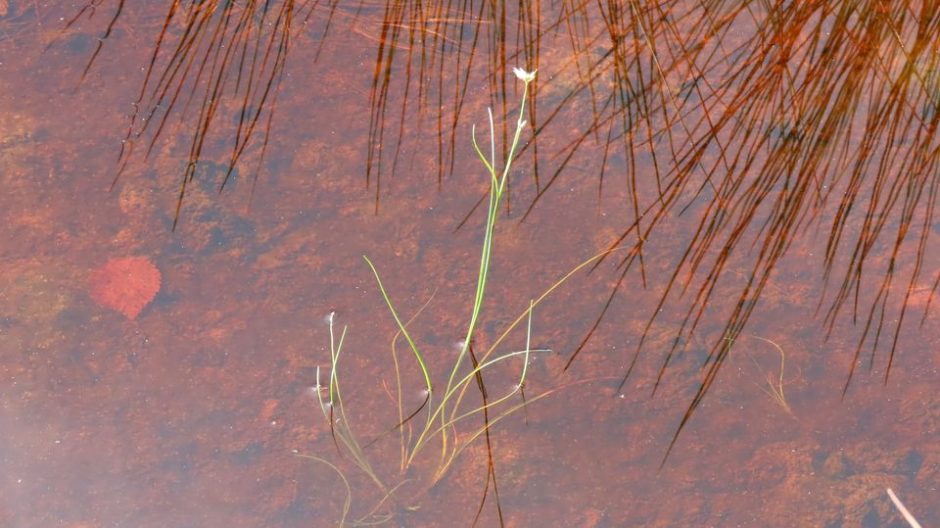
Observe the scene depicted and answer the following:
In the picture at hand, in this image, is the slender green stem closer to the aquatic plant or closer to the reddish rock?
the aquatic plant

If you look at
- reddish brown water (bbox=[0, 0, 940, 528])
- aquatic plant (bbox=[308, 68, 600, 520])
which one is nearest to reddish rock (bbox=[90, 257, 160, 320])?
reddish brown water (bbox=[0, 0, 940, 528])

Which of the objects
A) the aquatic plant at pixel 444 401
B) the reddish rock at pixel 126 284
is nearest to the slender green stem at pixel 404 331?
the aquatic plant at pixel 444 401

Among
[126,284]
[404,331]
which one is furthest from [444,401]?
[126,284]

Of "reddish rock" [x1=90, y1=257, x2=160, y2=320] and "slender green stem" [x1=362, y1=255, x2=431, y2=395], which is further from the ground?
"slender green stem" [x1=362, y1=255, x2=431, y2=395]

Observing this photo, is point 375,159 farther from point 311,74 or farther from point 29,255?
point 29,255

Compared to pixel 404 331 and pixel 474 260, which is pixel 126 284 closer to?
pixel 404 331
